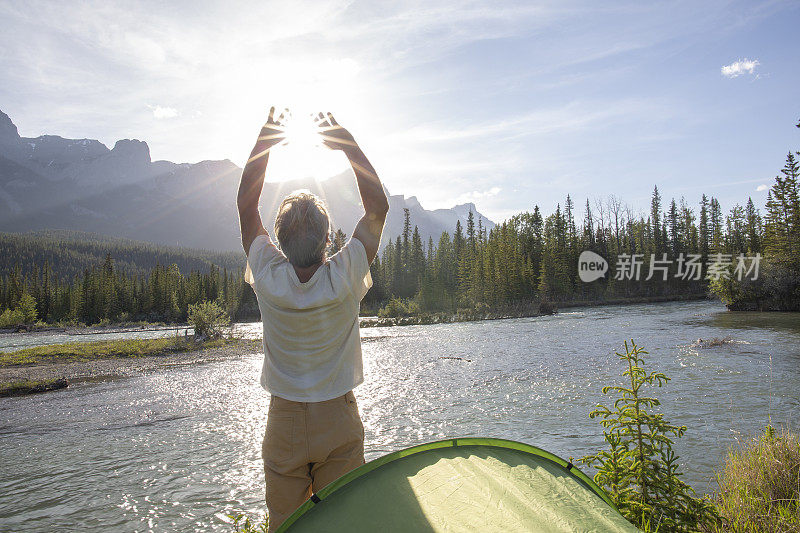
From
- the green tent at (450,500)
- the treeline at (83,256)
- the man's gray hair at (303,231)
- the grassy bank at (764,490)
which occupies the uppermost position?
the treeline at (83,256)

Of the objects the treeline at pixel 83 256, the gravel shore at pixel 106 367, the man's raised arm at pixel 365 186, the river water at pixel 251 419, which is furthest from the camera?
the treeline at pixel 83 256

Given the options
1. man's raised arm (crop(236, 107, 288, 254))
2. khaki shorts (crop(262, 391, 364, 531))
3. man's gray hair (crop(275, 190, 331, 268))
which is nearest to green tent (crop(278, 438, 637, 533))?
khaki shorts (crop(262, 391, 364, 531))

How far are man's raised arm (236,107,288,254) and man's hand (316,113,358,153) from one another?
0.29 m

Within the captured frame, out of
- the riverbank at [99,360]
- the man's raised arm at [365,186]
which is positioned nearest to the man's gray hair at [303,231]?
the man's raised arm at [365,186]

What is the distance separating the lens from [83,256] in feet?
473

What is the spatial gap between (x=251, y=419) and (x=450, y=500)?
950 centimetres

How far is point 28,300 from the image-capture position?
65000 mm

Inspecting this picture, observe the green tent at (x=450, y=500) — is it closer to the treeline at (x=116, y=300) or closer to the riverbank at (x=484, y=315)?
the riverbank at (x=484, y=315)

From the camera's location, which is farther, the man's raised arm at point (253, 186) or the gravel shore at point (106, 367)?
the gravel shore at point (106, 367)

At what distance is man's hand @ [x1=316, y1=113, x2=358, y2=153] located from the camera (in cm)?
233

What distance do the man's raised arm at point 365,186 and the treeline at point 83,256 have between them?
442 feet

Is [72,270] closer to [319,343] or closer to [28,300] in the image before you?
[28,300]

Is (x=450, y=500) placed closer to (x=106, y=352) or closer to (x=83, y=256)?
(x=106, y=352)

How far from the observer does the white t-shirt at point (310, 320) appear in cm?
199
